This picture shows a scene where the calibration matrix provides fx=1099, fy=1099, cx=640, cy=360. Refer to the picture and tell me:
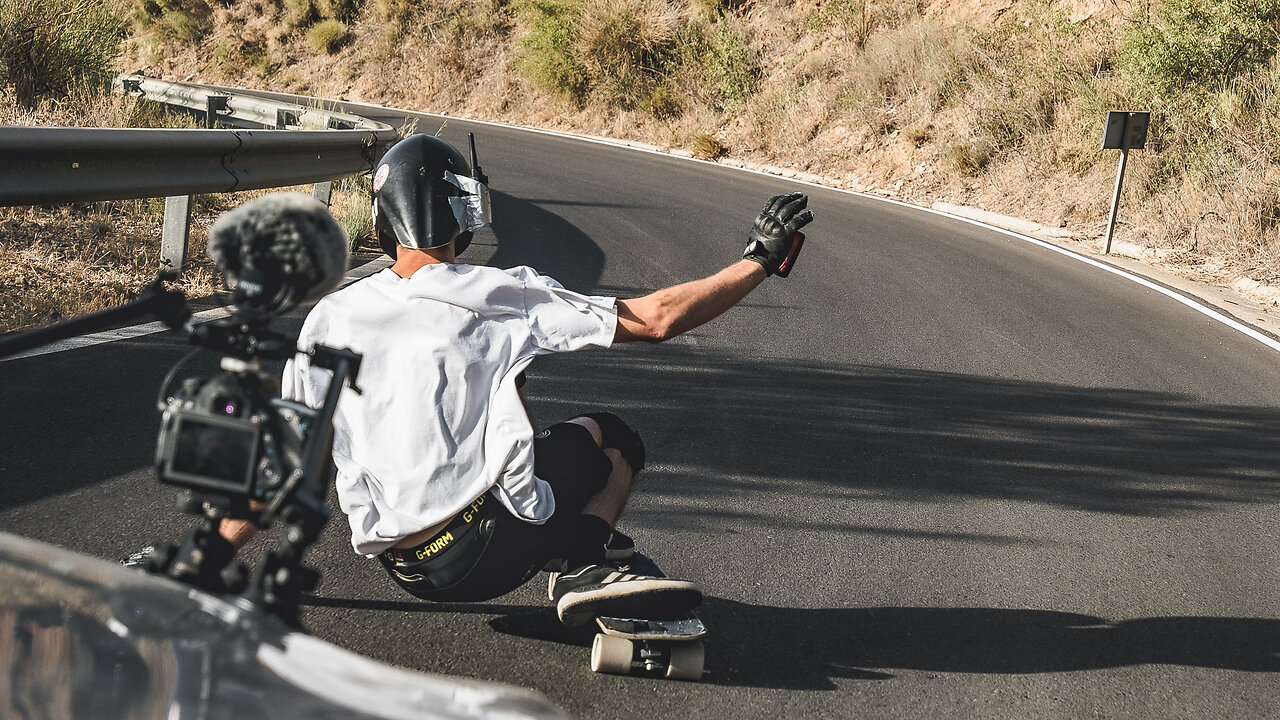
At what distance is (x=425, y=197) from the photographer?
2.91 metres

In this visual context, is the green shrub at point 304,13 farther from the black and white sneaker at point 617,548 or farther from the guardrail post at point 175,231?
the black and white sneaker at point 617,548

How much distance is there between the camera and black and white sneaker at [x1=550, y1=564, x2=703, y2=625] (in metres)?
3.20

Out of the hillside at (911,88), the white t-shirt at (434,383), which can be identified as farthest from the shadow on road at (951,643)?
the hillside at (911,88)

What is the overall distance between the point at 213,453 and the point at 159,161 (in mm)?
5493

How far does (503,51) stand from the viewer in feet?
103

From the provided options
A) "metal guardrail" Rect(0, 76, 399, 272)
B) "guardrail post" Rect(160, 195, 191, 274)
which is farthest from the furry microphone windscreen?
"guardrail post" Rect(160, 195, 191, 274)

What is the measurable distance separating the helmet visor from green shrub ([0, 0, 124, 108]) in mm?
9589

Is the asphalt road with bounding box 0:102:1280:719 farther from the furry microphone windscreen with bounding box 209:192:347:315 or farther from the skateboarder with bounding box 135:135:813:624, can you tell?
the furry microphone windscreen with bounding box 209:192:347:315

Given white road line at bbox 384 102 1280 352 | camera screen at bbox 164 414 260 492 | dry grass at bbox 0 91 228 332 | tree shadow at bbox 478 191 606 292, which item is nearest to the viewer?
camera screen at bbox 164 414 260 492

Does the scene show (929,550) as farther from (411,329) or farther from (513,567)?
(411,329)

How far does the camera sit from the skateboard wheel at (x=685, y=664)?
324 centimetres

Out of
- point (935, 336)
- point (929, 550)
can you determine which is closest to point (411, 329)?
point (929, 550)

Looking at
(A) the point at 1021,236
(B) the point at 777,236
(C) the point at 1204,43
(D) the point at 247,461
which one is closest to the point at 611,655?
(B) the point at 777,236

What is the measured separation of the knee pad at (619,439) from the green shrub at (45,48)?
9.54 m
